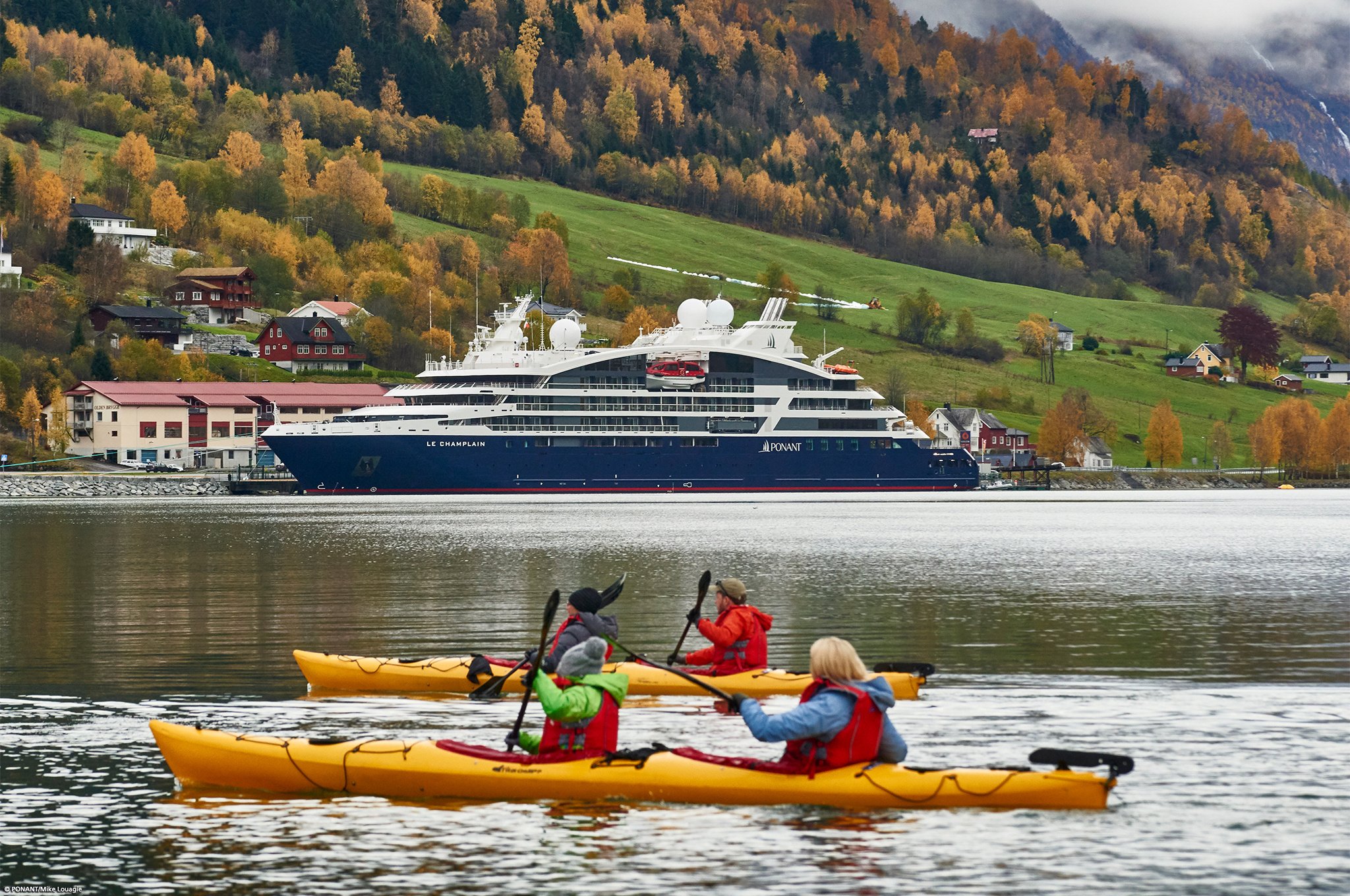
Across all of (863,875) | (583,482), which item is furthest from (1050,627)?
(583,482)

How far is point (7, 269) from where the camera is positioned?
6368 inches

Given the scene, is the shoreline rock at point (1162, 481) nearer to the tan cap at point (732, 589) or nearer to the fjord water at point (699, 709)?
the fjord water at point (699, 709)

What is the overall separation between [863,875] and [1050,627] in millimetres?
19532

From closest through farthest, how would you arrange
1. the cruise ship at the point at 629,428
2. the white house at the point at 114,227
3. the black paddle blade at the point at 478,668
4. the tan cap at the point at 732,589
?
the tan cap at the point at 732,589 < the black paddle blade at the point at 478,668 < the cruise ship at the point at 629,428 < the white house at the point at 114,227


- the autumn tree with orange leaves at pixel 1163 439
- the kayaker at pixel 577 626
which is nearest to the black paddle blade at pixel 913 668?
the kayaker at pixel 577 626

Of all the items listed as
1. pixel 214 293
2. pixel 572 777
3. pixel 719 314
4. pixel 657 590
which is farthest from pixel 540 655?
pixel 214 293

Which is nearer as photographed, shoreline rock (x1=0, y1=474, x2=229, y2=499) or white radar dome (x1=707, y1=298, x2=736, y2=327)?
shoreline rock (x1=0, y1=474, x2=229, y2=499)

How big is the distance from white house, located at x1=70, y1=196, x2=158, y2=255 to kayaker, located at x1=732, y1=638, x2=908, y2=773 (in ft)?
580

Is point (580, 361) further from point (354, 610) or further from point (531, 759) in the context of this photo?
point (531, 759)

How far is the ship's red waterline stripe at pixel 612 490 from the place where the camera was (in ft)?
373

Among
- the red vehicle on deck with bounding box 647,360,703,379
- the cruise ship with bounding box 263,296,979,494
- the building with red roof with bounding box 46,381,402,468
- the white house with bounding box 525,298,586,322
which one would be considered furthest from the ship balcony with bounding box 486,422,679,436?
the white house with bounding box 525,298,586,322

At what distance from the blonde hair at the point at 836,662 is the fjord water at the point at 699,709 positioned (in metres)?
1.49

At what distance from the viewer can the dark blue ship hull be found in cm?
11131

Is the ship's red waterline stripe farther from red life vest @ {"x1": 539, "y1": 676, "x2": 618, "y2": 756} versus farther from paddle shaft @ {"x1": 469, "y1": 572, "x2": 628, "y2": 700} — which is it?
red life vest @ {"x1": 539, "y1": 676, "x2": 618, "y2": 756}
